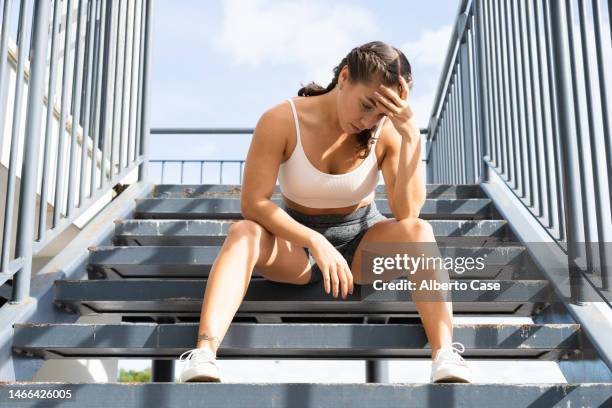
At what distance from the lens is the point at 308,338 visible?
1.51 meters

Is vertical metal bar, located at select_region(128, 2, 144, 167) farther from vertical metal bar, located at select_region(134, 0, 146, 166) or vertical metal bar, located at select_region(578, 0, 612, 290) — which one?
vertical metal bar, located at select_region(578, 0, 612, 290)

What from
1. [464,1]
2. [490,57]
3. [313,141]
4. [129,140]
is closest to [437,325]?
[313,141]

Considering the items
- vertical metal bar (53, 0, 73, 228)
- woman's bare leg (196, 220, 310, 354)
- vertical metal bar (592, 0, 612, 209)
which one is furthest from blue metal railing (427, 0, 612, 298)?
vertical metal bar (53, 0, 73, 228)

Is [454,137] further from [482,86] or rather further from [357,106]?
[357,106]

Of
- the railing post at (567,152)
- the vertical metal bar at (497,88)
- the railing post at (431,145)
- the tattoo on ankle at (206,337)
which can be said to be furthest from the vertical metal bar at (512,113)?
the railing post at (431,145)

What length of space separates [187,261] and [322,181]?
56 cm

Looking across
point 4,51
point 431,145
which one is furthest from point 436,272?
point 431,145

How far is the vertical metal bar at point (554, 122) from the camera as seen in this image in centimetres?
174

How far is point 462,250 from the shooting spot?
194 cm

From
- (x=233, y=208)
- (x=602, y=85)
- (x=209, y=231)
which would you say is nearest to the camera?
(x=602, y=85)

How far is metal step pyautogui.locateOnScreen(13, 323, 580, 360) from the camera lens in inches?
58.8

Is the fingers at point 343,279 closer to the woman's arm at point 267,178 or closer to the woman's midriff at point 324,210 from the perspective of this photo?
the woman's arm at point 267,178

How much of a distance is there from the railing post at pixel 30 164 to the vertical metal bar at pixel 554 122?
1.37 m

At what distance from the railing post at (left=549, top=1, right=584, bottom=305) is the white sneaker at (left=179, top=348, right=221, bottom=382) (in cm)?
92
